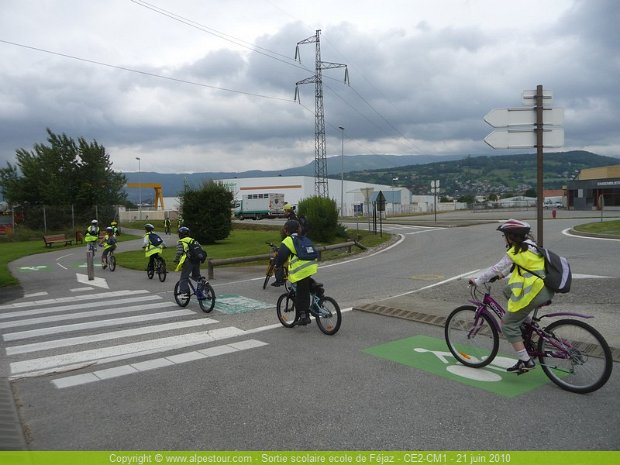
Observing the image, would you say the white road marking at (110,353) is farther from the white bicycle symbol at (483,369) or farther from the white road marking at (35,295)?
the white road marking at (35,295)

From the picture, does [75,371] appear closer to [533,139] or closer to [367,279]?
[533,139]

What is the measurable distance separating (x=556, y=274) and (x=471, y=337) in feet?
4.36

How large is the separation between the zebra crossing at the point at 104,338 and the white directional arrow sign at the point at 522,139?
4.89 metres

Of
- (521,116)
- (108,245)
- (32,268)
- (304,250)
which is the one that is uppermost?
(521,116)

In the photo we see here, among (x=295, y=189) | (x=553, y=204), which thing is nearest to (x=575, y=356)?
(x=295, y=189)

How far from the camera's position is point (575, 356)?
4.78m

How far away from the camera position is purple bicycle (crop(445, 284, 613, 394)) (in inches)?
185

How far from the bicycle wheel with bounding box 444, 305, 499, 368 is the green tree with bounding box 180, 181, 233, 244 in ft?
77.4

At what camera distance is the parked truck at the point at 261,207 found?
65.2m

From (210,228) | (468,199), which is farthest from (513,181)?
(210,228)

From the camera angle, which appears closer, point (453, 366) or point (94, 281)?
Result: point (453, 366)

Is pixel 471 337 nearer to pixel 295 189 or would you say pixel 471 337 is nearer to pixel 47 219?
pixel 47 219

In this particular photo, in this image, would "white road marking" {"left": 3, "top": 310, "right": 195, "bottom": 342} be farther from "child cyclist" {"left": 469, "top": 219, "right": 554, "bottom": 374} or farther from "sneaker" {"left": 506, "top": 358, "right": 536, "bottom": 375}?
"child cyclist" {"left": 469, "top": 219, "right": 554, "bottom": 374}

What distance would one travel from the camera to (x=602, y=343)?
15.1 ft
